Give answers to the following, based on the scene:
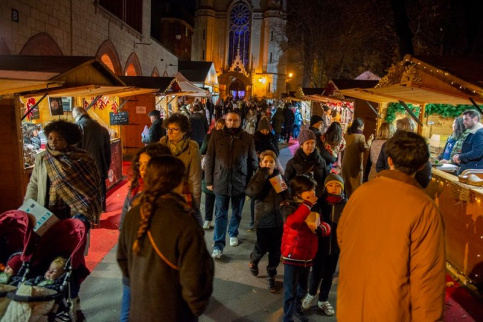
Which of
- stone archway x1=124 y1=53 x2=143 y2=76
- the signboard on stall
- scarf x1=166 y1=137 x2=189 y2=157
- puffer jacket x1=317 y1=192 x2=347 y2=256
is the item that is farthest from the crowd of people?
stone archway x1=124 y1=53 x2=143 y2=76

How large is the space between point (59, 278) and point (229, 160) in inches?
101

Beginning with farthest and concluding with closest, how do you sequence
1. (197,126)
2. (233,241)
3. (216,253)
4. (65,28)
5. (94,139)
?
(65,28), (197,126), (94,139), (233,241), (216,253)

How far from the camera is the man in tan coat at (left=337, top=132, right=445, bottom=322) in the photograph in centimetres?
185

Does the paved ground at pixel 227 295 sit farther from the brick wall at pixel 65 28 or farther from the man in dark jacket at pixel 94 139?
the brick wall at pixel 65 28

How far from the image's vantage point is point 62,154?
3277 millimetres

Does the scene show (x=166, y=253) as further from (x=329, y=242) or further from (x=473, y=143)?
(x=473, y=143)

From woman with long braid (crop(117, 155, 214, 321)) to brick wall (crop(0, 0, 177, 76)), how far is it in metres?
7.23

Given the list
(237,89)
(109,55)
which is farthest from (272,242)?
(237,89)

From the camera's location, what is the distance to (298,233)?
124 inches

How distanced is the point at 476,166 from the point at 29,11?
30.2 ft

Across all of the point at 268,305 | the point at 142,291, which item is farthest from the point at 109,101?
the point at 142,291

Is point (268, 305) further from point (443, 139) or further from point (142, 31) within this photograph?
point (142, 31)

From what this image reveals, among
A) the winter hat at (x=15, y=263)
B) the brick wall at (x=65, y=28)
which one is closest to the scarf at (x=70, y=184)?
the winter hat at (x=15, y=263)

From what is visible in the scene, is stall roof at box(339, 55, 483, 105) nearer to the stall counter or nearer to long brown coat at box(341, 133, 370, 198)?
the stall counter
